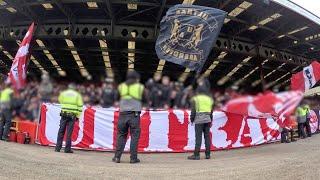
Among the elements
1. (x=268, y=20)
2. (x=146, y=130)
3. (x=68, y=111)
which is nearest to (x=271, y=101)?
(x=68, y=111)

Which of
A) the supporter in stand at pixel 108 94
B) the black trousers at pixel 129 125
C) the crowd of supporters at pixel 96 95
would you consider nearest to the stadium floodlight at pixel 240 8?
the crowd of supporters at pixel 96 95

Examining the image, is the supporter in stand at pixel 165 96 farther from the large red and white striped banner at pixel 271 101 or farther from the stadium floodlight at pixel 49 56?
the stadium floodlight at pixel 49 56

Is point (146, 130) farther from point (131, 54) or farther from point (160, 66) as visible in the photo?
point (160, 66)

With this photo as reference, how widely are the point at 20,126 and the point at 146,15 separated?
1137 cm

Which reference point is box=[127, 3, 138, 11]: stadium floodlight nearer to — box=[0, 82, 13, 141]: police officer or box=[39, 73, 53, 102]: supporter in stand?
box=[39, 73, 53, 102]: supporter in stand

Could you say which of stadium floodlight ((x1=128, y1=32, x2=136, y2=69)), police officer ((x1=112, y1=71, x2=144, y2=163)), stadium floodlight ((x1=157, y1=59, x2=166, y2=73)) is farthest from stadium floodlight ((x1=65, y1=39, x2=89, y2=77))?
police officer ((x1=112, y1=71, x2=144, y2=163))

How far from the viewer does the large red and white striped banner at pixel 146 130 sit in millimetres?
11258

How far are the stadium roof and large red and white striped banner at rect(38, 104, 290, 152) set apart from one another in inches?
245

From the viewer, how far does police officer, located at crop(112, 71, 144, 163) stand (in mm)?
8344

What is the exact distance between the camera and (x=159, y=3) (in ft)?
66.2

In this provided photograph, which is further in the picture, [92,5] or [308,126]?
[92,5]

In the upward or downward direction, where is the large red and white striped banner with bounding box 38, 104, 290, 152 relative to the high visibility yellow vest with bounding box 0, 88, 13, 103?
downward

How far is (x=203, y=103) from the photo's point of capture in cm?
948

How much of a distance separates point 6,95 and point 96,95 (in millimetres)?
2677
